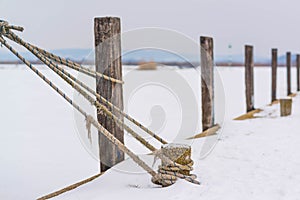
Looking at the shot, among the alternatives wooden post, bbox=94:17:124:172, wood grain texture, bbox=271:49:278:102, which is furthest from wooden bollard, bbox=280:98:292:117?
wooden post, bbox=94:17:124:172

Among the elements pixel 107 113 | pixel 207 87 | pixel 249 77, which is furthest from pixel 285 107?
pixel 107 113

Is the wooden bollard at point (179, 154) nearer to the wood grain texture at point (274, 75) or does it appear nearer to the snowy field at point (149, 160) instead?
the snowy field at point (149, 160)

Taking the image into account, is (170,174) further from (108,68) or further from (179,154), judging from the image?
(108,68)

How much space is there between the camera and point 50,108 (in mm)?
9000

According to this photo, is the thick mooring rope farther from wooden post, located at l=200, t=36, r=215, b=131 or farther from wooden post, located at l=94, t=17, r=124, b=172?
wooden post, located at l=200, t=36, r=215, b=131

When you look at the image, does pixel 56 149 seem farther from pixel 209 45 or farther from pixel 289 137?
pixel 289 137

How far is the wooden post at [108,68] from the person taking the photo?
2.90m

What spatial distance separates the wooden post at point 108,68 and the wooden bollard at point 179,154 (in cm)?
49

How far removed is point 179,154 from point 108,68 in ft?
2.73

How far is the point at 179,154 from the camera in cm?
259

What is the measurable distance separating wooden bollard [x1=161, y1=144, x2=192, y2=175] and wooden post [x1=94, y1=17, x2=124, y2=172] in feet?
1.60

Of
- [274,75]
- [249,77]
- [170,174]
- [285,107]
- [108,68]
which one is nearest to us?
[170,174]

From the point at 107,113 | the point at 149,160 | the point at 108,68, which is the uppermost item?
the point at 108,68

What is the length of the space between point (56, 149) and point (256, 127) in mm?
2575
